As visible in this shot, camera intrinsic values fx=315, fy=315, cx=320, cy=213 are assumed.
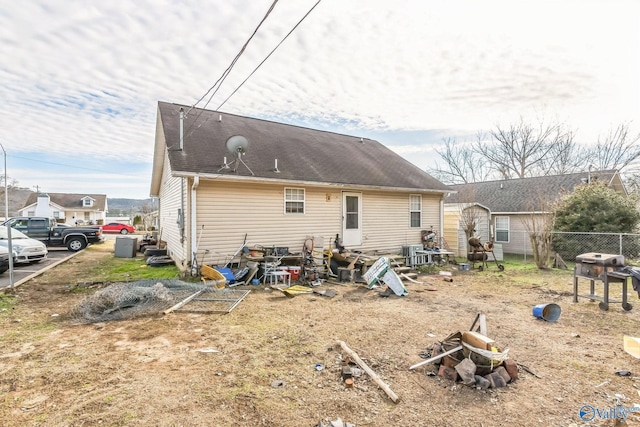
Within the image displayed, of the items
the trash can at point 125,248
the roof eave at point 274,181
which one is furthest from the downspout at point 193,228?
the trash can at point 125,248

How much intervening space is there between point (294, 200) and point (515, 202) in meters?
13.1

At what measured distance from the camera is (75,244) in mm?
15555

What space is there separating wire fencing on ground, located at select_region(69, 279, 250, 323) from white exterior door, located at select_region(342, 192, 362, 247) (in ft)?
16.8

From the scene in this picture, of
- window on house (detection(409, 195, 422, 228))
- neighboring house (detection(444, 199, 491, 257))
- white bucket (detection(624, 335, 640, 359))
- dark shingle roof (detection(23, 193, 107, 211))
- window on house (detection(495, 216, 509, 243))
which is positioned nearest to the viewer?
white bucket (detection(624, 335, 640, 359))

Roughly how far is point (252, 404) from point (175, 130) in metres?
9.45

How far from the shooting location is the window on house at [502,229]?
16594 millimetres

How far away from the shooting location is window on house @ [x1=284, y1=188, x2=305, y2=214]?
1023cm

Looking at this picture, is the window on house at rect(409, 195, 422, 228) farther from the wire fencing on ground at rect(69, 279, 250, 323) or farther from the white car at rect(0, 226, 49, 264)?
the white car at rect(0, 226, 49, 264)

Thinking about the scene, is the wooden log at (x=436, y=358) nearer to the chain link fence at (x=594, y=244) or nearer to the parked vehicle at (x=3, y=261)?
the chain link fence at (x=594, y=244)

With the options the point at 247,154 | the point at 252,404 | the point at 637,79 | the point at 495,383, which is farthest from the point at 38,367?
the point at 637,79

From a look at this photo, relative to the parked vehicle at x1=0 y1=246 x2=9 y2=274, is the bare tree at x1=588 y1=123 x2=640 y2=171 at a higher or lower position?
higher

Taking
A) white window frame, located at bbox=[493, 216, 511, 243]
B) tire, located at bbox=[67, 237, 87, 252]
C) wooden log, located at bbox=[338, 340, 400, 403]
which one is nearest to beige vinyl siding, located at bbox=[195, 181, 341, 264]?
wooden log, located at bbox=[338, 340, 400, 403]

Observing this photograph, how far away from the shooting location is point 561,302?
689 centimetres

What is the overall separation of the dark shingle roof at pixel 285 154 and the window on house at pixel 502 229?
5662mm
